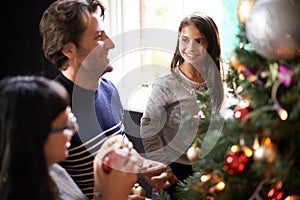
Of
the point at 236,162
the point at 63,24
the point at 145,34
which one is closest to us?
the point at 236,162

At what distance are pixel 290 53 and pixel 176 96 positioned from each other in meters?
0.77

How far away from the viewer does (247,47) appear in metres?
1.19

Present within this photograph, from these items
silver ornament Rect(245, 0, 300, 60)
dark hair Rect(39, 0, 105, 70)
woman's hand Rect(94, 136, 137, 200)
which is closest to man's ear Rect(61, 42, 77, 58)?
dark hair Rect(39, 0, 105, 70)

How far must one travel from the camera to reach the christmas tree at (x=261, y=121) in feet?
3.14

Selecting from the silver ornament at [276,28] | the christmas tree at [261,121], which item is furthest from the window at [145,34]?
the silver ornament at [276,28]

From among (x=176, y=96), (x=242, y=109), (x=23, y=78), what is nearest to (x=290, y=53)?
(x=242, y=109)

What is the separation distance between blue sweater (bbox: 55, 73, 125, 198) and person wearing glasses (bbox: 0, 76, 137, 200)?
0.32m

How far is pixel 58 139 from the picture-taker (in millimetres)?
1013

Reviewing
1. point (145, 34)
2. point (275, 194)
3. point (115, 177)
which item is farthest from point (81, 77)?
point (145, 34)

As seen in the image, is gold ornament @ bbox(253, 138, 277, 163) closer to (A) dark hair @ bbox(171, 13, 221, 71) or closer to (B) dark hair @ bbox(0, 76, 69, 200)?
(B) dark hair @ bbox(0, 76, 69, 200)

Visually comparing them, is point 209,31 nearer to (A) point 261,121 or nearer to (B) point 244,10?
(B) point 244,10

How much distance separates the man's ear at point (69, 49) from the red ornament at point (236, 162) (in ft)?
1.89

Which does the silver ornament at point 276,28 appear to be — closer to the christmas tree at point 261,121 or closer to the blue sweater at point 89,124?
the christmas tree at point 261,121

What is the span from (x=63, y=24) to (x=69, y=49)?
0.07 metres
